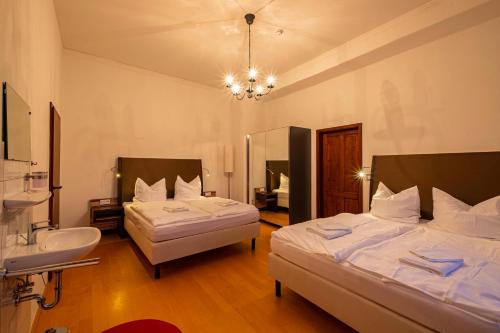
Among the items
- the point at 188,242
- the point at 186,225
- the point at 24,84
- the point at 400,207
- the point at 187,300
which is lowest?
the point at 187,300

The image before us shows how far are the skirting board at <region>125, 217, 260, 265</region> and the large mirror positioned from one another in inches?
64.0

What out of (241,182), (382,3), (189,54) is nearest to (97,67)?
(189,54)

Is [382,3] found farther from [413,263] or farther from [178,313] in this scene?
[178,313]

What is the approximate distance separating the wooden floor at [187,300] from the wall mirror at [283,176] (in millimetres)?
1748

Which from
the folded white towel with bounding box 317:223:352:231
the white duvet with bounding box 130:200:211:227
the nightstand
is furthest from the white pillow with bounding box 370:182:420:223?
the white duvet with bounding box 130:200:211:227

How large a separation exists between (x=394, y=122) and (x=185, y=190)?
13.2ft

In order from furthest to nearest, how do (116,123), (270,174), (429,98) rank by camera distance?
(270,174) < (116,123) < (429,98)

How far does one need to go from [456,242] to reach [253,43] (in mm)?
3795

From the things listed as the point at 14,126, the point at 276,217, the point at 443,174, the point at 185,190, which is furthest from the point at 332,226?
the point at 185,190

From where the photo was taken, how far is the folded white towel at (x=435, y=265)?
60.0 inches

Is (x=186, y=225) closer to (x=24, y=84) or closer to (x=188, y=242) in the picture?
(x=188, y=242)

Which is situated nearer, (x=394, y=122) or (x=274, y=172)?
(x=394, y=122)

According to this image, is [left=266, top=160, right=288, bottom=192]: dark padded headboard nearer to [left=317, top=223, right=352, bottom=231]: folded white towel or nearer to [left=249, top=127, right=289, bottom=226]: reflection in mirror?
[left=249, top=127, right=289, bottom=226]: reflection in mirror

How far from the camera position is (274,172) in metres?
5.00
